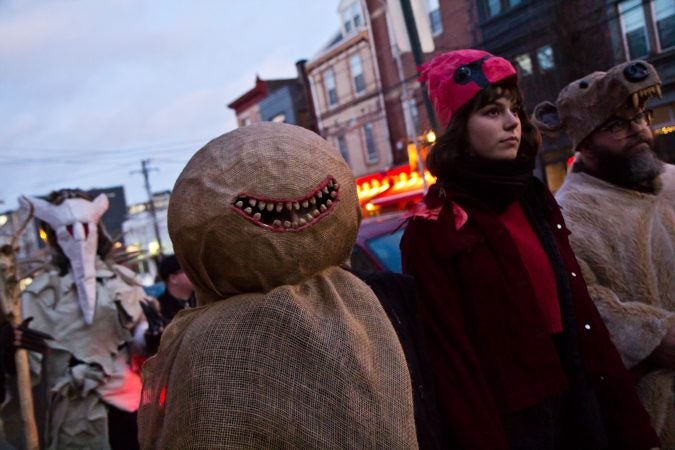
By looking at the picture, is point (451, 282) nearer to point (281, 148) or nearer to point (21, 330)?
point (281, 148)

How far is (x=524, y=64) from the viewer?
13.9 meters

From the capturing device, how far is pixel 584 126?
280 cm

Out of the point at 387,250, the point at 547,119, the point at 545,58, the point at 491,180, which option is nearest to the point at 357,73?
the point at 545,58

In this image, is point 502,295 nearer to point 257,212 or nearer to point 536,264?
point 536,264

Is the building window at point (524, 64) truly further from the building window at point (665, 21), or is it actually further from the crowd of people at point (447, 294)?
the crowd of people at point (447, 294)

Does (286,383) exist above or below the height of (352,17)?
below

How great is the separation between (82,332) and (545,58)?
1198 cm

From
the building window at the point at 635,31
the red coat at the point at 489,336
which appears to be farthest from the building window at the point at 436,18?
the red coat at the point at 489,336

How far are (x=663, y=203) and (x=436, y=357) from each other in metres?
1.53

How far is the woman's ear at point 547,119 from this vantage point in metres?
2.98

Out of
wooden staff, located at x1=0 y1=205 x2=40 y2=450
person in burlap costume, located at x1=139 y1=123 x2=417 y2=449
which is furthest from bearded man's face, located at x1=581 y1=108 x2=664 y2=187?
wooden staff, located at x1=0 y1=205 x2=40 y2=450

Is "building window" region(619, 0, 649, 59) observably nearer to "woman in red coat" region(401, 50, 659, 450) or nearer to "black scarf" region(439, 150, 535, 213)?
"woman in red coat" region(401, 50, 659, 450)

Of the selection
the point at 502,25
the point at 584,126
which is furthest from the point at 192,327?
the point at 502,25

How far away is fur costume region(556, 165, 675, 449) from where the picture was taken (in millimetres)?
2353
